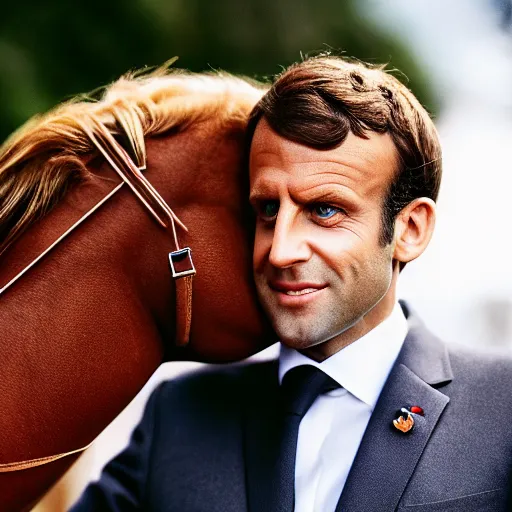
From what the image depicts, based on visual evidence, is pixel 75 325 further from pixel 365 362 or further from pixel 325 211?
pixel 365 362

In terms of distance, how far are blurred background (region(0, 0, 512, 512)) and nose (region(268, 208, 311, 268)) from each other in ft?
4.31

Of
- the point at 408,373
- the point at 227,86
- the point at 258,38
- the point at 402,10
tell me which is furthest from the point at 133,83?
the point at 258,38

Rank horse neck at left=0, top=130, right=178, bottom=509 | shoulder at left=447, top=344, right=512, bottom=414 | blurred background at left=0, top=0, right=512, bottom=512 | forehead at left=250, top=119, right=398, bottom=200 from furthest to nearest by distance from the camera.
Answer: blurred background at left=0, top=0, right=512, bottom=512, shoulder at left=447, top=344, right=512, bottom=414, forehead at left=250, top=119, right=398, bottom=200, horse neck at left=0, top=130, right=178, bottom=509

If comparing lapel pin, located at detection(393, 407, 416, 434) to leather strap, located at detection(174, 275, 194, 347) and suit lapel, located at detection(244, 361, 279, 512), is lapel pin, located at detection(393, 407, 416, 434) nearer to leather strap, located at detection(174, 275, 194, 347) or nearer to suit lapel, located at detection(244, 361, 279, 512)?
suit lapel, located at detection(244, 361, 279, 512)

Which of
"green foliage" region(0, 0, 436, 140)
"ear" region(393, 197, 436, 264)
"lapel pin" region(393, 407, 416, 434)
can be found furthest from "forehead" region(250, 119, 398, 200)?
"green foliage" region(0, 0, 436, 140)

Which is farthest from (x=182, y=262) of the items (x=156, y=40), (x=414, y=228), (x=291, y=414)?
(x=156, y=40)

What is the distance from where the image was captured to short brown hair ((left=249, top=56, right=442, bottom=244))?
1.41m

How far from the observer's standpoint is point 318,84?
4.73 feet

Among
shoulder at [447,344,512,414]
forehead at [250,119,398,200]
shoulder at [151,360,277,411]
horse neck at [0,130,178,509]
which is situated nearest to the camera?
horse neck at [0,130,178,509]

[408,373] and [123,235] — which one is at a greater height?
[123,235]

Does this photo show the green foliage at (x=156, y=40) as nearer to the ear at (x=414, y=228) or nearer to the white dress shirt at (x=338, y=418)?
the ear at (x=414, y=228)

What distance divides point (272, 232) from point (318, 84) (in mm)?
305

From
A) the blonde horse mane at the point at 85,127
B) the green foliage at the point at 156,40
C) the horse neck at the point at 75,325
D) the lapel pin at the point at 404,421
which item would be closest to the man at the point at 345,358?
the lapel pin at the point at 404,421

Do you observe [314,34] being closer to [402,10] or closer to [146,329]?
[402,10]
